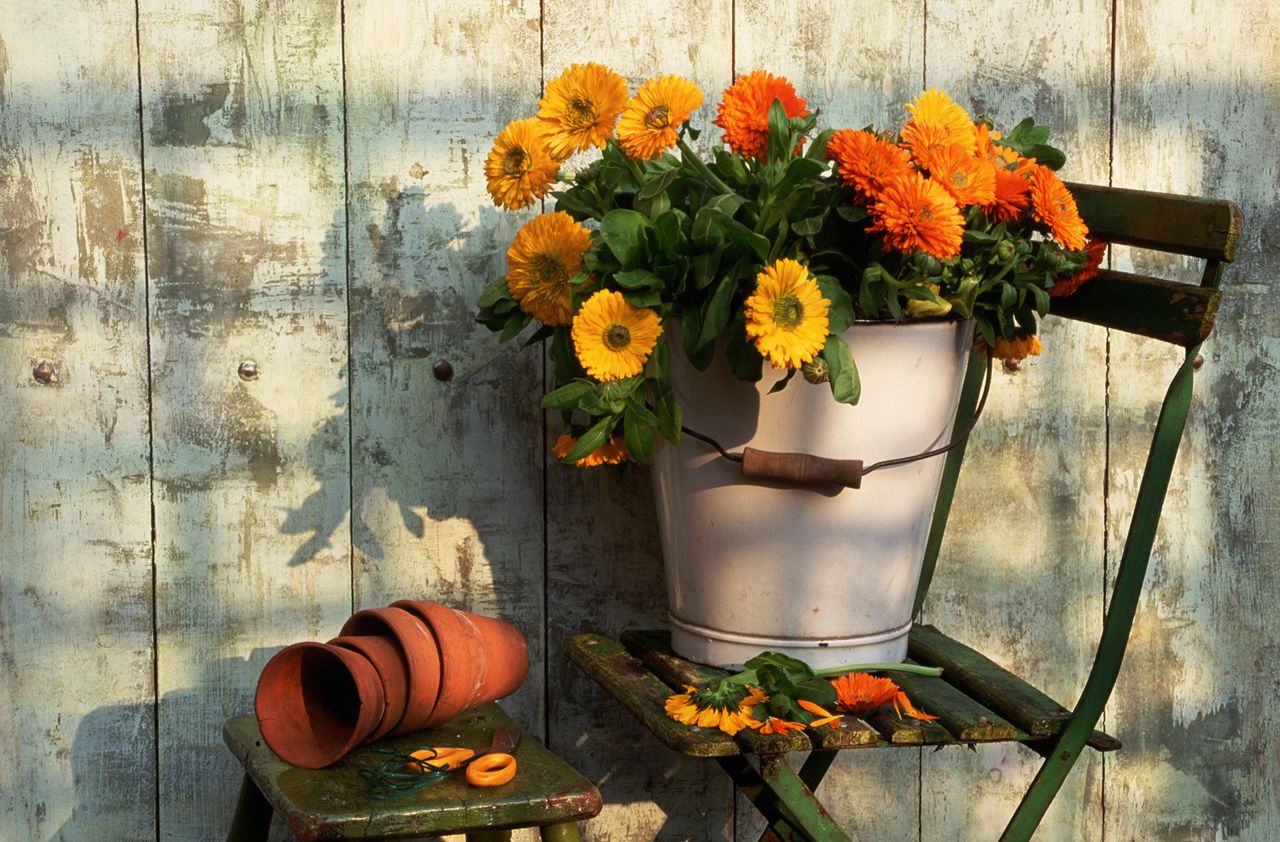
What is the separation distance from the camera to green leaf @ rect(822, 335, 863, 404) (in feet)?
4.13

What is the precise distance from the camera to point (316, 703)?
1418 millimetres

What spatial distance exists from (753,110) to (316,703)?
27.4 inches

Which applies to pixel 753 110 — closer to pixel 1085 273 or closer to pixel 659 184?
pixel 659 184

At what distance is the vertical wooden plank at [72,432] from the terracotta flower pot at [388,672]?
416 mm

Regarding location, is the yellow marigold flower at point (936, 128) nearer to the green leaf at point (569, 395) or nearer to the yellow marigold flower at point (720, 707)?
the green leaf at point (569, 395)

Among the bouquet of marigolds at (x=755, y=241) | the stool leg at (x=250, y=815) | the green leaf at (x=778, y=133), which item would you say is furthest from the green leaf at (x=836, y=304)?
the stool leg at (x=250, y=815)

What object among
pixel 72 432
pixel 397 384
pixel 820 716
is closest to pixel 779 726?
pixel 820 716

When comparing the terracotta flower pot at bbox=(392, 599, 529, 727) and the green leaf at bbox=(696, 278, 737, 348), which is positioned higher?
the green leaf at bbox=(696, 278, 737, 348)

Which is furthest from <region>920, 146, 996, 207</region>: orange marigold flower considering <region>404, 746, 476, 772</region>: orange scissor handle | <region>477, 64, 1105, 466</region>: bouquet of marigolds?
<region>404, 746, 476, 772</region>: orange scissor handle

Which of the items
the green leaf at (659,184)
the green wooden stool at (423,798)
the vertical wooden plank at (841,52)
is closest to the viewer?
the green wooden stool at (423,798)

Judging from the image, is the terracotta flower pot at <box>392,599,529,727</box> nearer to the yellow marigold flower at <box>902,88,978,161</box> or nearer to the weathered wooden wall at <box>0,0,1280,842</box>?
the weathered wooden wall at <box>0,0,1280,842</box>

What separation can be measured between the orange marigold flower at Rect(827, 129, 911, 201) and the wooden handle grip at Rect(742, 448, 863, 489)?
236 mm

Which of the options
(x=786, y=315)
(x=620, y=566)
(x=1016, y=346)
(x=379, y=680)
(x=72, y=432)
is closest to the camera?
(x=786, y=315)

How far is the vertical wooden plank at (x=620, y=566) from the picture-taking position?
1681 mm
